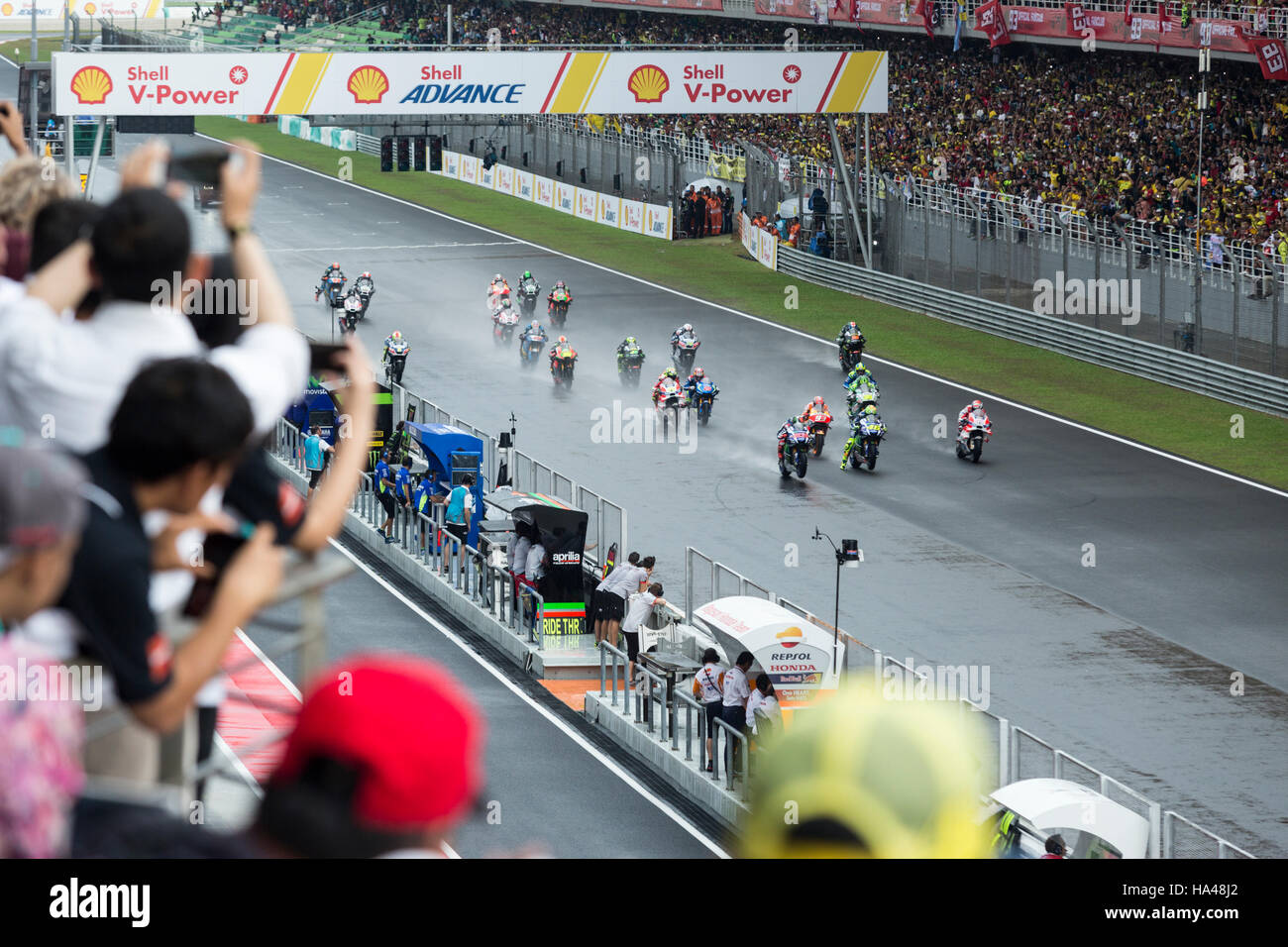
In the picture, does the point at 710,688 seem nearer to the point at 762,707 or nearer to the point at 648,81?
the point at 762,707

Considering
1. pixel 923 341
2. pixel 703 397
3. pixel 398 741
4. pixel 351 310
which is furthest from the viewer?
pixel 351 310

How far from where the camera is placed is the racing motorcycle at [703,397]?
33094mm

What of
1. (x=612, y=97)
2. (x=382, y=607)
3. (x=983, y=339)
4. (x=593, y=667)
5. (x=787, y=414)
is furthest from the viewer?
(x=612, y=97)

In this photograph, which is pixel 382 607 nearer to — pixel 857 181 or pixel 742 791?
pixel 742 791

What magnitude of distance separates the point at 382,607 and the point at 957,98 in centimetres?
3490

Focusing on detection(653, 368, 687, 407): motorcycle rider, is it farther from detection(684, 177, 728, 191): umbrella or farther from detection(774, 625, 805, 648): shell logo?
detection(684, 177, 728, 191): umbrella

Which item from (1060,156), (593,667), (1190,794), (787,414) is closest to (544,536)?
(593,667)

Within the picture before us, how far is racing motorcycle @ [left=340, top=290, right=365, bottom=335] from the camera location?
40.7 m

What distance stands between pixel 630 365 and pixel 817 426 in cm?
642

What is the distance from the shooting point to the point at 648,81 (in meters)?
43.6

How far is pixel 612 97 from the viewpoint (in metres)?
43.7

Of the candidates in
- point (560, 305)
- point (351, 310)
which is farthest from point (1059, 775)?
point (351, 310)

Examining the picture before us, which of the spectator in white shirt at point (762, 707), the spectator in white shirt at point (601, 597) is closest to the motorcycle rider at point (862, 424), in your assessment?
the spectator in white shirt at point (601, 597)

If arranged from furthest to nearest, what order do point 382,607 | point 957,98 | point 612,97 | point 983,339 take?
1. point 957,98
2. point 612,97
3. point 983,339
4. point 382,607
